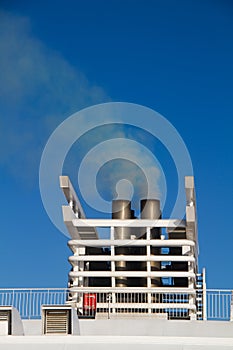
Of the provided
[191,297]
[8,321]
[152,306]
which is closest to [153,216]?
→ [191,297]

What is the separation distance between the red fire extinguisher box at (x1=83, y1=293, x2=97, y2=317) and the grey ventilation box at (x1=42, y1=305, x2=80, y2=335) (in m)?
9.31

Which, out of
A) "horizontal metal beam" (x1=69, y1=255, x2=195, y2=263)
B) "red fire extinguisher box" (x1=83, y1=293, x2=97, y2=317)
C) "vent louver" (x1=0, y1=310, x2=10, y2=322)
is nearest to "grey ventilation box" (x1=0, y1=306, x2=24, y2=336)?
"vent louver" (x1=0, y1=310, x2=10, y2=322)

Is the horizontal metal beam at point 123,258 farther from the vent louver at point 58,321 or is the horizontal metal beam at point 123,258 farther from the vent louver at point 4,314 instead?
the vent louver at point 58,321

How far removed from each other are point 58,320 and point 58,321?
0.07ft

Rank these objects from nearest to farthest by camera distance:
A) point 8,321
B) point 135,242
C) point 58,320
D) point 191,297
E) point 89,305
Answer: point 58,320
point 8,321
point 89,305
point 191,297
point 135,242

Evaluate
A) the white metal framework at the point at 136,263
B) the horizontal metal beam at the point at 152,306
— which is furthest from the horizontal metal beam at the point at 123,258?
the horizontal metal beam at the point at 152,306

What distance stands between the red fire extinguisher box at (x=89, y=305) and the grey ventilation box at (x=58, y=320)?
9309 mm

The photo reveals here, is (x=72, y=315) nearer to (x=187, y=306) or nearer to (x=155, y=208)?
(x=187, y=306)

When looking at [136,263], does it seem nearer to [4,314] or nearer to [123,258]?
[123,258]

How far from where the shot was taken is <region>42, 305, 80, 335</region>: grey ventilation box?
47.8 ft

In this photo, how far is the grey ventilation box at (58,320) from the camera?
574 inches

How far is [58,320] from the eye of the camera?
14656mm

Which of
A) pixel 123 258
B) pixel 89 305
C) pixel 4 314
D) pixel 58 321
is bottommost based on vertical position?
pixel 58 321

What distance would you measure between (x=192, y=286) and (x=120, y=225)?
380 cm
